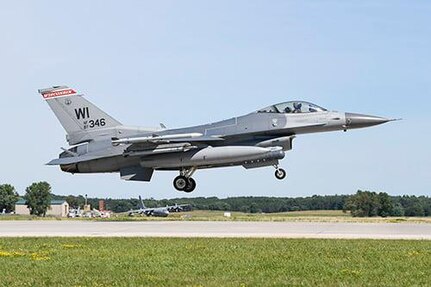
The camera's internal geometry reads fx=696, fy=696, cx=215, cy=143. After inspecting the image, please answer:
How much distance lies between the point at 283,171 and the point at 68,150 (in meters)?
9.85

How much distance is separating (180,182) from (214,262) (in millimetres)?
17556

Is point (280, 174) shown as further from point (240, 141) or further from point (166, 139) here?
point (166, 139)

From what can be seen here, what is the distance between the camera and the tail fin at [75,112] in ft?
102

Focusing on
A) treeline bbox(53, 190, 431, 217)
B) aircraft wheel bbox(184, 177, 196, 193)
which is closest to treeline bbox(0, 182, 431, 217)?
treeline bbox(53, 190, 431, 217)

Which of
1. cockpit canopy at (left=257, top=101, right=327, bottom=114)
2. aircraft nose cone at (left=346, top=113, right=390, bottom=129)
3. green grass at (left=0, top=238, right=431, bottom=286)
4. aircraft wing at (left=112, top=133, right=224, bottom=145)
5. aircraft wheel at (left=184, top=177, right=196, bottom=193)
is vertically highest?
cockpit canopy at (left=257, top=101, right=327, bottom=114)

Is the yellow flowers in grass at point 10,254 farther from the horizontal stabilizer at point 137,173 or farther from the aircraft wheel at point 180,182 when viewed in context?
the aircraft wheel at point 180,182

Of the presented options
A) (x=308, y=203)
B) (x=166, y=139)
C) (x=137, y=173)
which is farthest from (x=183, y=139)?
(x=308, y=203)

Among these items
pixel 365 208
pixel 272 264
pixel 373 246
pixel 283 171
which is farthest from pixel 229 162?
pixel 365 208

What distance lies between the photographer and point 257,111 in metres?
29.3

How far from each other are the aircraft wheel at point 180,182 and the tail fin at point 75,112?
3.75 meters

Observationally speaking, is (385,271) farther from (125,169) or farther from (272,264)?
(125,169)

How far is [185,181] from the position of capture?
99.4ft

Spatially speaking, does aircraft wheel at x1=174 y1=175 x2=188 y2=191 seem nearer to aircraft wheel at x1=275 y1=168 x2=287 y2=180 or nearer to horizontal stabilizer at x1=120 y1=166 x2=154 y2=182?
horizontal stabilizer at x1=120 y1=166 x2=154 y2=182

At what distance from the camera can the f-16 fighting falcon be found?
28.2 metres
